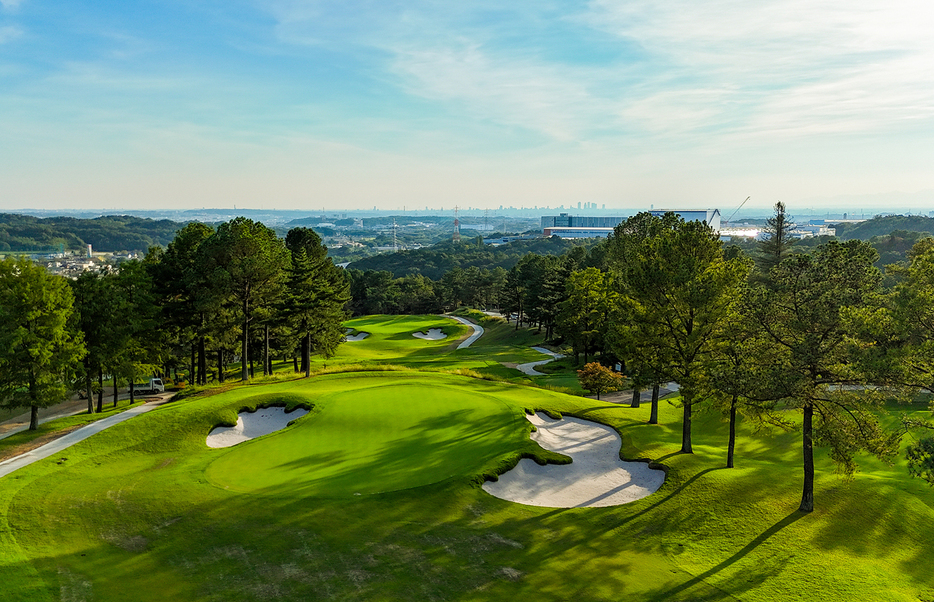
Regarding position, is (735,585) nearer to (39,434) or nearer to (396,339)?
(39,434)

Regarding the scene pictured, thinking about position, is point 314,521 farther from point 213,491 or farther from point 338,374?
point 338,374

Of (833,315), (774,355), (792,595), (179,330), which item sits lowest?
(792,595)

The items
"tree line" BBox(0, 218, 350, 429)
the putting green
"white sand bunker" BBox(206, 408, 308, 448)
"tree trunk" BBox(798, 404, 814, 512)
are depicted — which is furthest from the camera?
"tree line" BBox(0, 218, 350, 429)

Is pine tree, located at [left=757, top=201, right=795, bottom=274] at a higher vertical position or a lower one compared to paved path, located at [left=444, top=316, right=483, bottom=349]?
higher

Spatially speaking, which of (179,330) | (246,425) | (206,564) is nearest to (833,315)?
(206,564)

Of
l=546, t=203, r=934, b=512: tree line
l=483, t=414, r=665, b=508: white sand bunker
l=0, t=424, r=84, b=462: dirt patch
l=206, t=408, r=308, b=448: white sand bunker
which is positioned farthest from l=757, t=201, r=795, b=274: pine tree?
l=0, t=424, r=84, b=462: dirt patch

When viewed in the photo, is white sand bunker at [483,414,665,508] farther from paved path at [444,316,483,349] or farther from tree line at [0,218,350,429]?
paved path at [444,316,483,349]

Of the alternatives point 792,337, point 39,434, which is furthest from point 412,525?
point 39,434
